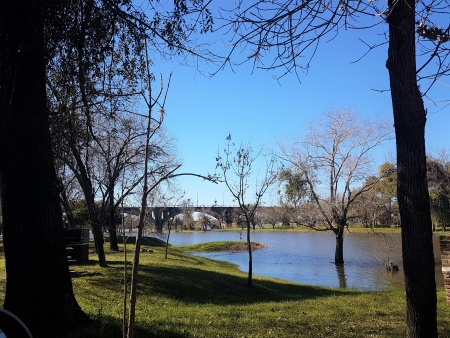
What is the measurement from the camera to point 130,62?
24.5 ft

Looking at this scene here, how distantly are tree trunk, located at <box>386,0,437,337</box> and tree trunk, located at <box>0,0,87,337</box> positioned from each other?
12.9ft

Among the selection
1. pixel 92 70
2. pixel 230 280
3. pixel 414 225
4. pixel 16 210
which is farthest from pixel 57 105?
pixel 230 280

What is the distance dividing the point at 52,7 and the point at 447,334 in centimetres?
745

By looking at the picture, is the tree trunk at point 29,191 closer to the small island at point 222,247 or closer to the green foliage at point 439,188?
the green foliage at point 439,188

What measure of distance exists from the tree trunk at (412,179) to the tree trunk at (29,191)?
155 inches

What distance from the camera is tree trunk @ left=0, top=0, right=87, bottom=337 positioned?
480 centimetres

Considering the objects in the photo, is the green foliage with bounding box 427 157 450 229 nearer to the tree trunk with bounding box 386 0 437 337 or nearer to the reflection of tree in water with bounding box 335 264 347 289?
the reflection of tree in water with bounding box 335 264 347 289

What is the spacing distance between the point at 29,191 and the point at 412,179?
4.30m

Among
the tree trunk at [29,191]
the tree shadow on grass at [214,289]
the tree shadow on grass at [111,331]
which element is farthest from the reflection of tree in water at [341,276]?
the tree trunk at [29,191]

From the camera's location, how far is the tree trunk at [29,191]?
4805 mm

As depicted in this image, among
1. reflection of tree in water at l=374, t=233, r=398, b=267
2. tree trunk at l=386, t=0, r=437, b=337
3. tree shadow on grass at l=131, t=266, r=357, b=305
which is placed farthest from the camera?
reflection of tree in water at l=374, t=233, r=398, b=267

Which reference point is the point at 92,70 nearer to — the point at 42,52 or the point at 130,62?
the point at 130,62

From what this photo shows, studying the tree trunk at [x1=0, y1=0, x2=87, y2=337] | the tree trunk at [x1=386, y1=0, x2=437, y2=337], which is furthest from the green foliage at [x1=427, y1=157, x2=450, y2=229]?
the tree trunk at [x1=0, y1=0, x2=87, y2=337]

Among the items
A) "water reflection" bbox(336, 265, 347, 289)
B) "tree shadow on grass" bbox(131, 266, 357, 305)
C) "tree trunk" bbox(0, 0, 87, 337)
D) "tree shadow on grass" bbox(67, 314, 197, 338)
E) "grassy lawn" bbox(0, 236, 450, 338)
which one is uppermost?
"tree trunk" bbox(0, 0, 87, 337)
